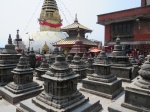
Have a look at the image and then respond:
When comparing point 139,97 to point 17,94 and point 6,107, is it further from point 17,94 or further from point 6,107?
point 6,107

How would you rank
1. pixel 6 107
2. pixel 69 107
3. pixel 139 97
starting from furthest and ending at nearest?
1. pixel 6 107
2. pixel 69 107
3. pixel 139 97

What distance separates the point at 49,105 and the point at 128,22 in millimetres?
17990

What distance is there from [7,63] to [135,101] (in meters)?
8.85

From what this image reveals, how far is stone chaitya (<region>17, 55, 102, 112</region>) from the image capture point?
17.4 feet

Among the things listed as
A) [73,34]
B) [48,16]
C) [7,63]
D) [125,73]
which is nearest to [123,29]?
[73,34]

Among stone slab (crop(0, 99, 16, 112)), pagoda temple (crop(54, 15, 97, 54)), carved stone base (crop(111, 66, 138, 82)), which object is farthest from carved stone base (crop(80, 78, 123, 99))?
pagoda temple (crop(54, 15, 97, 54))

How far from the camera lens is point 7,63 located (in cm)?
988

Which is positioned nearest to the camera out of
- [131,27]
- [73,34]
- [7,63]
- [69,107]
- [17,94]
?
[69,107]

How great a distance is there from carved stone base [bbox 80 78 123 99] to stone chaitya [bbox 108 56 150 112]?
2.64 m

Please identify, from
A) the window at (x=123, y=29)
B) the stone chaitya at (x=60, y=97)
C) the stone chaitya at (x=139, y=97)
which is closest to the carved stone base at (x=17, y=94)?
the stone chaitya at (x=60, y=97)

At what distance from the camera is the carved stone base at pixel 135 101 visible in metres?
4.47

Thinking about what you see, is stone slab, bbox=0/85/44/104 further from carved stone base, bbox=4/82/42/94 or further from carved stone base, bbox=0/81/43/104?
A: carved stone base, bbox=4/82/42/94

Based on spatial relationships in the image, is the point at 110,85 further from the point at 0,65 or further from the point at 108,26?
the point at 108,26

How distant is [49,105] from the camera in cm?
536
